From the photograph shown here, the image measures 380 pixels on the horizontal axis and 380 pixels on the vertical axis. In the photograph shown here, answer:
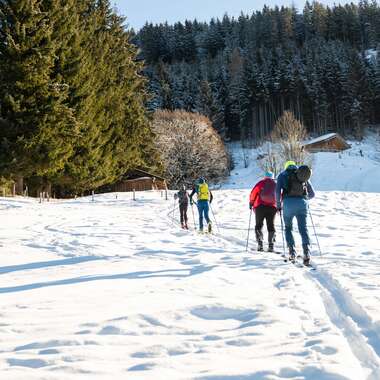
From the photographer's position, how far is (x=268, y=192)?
980 centimetres

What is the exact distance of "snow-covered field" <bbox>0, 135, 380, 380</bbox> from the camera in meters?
2.95

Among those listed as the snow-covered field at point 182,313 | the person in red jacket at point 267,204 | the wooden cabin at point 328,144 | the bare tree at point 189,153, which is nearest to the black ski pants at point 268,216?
the person in red jacket at point 267,204

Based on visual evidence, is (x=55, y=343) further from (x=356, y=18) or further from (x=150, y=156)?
(x=356, y=18)

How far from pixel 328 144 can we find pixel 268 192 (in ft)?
197

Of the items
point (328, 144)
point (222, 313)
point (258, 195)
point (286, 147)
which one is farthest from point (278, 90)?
point (222, 313)

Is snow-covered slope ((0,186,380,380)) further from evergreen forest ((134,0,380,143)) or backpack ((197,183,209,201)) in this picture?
evergreen forest ((134,0,380,143))

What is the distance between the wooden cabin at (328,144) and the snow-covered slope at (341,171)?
1.60 m

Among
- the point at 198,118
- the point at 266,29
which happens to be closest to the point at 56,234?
the point at 198,118

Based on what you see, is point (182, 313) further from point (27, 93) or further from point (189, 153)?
point (189, 153)

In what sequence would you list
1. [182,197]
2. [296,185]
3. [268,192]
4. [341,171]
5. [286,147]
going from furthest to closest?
[341,171]
[286,147]
[182,197]
[268,192]
[296,185]

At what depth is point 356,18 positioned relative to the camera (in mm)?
120500

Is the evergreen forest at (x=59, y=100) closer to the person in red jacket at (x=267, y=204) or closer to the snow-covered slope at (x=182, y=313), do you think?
the snow-covered slope at (x=182, y=313)

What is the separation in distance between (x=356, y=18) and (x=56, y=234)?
Answer: 13340 cm

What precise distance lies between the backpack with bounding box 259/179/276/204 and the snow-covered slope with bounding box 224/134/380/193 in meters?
37.2
